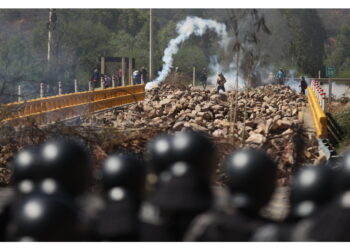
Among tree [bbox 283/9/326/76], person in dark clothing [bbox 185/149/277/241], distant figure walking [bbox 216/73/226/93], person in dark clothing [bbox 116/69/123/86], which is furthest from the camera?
person in dark clothing [bbox 116/69/123/86]

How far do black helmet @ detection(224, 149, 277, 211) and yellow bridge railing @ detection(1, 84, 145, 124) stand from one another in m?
8.77

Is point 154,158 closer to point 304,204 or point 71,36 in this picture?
point 304,204

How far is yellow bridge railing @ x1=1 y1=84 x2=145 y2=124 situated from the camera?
1393 cm

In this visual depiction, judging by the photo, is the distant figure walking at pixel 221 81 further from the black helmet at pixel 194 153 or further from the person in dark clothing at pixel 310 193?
the person in dark clothing at pixel 310 193

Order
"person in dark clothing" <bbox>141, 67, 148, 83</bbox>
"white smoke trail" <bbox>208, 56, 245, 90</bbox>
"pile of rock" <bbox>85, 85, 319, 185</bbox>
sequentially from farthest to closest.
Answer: "person in dark clothing" <bbox>141, 67, 148, 83</bbox> < "white smoke trail" <bbox>208, 56, 245, 90</bbox> < "pile of rock" <bbox>85, 85, 319, 185</bbox>

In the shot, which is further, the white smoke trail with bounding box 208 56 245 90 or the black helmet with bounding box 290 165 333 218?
the white smoke trail with bounding box 208 56 245 90

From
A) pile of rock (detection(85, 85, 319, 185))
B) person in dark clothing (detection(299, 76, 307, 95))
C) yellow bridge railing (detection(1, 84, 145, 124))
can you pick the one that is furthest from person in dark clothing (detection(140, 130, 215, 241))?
person in dark clothing (detection(299, 76, 307, 95))

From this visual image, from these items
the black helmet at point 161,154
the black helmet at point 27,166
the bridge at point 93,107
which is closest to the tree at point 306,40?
the bridge at point 93,107

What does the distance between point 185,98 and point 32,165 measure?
14749 millimetres

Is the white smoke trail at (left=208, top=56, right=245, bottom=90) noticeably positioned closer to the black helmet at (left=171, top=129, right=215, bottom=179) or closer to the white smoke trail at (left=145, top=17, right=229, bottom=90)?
the white smoke trail at (left=145, top=17, right=229, bottom=90)

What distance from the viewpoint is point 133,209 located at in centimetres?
514

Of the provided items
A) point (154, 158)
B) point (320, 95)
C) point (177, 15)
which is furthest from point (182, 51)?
point (154, 158)

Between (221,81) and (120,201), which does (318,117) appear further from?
(120,201)

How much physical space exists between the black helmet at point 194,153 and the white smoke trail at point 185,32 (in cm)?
1458
